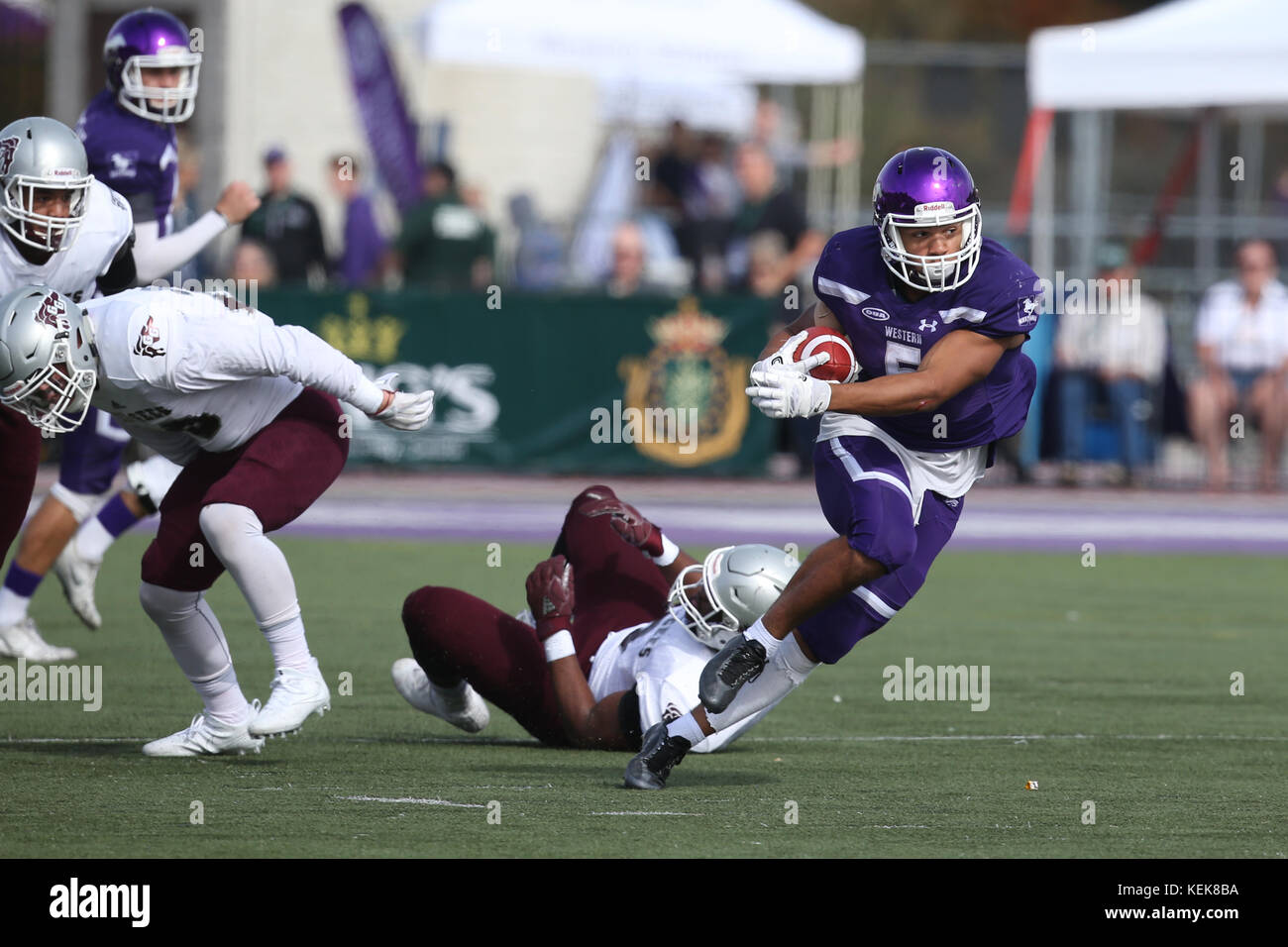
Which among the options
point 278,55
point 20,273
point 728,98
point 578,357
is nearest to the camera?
point 20,273

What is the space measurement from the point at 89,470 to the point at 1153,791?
14.8 feet

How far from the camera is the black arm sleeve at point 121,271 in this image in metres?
6.96

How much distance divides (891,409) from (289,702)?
6.22 feet

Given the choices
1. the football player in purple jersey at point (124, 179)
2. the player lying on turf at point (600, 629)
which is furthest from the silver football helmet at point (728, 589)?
the football player in purple jersey at point (124, 179)

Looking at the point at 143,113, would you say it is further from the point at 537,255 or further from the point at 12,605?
the point at 537,255

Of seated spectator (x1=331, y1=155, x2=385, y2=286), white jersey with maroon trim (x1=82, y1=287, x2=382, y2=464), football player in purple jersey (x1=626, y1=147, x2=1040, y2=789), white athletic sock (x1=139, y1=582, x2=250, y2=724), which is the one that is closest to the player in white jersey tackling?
white jersey with maroon trim (x1=82, y1=287, x2=382, y2=464)

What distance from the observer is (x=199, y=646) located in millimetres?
6461

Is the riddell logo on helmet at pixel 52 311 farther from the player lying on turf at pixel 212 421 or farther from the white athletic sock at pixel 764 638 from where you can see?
the white athletic sock at pixel 764 638

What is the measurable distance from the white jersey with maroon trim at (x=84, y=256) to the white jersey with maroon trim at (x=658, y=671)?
202 cm

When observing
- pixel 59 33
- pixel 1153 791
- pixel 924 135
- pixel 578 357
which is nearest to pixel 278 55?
pixel 59 33

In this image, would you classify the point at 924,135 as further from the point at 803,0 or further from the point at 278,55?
the point at 278,55

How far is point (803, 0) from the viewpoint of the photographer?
115ft

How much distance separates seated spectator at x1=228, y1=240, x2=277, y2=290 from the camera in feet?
51.4

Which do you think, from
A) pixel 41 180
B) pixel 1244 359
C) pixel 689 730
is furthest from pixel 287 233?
pixel 689 730
